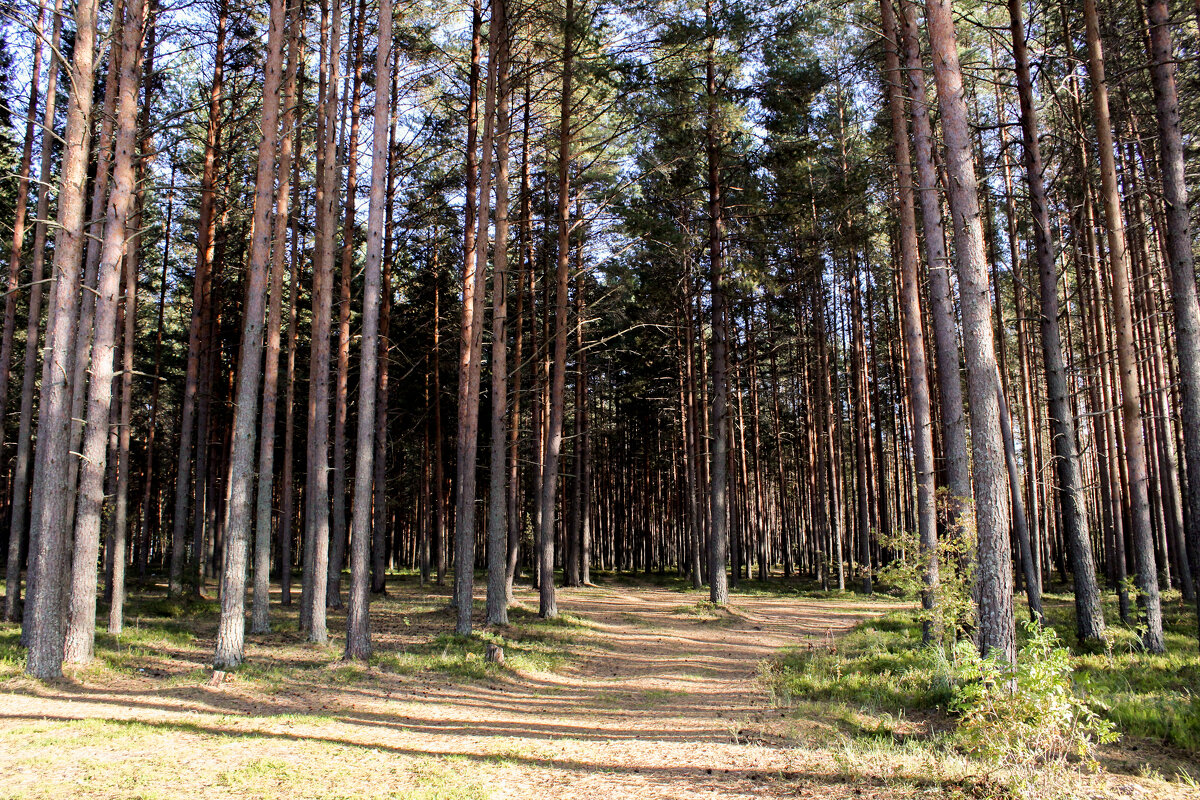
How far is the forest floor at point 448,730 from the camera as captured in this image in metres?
5.62

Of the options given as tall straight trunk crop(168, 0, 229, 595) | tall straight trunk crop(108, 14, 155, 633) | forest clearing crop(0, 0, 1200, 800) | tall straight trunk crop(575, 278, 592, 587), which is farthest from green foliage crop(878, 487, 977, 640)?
tall straight trunk crop(168, 0, 229, 595)

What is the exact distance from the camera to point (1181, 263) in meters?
8.98

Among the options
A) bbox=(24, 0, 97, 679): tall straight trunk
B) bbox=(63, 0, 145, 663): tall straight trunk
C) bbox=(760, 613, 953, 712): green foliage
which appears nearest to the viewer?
bbox=(760, 613, 953, 712): green foliage

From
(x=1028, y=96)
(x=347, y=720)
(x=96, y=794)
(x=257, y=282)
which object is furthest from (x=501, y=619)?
(x=1028, y=96)

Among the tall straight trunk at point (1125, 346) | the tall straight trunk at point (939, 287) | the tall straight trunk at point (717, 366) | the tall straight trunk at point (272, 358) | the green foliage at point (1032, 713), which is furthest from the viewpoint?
the tall straight trunk at point (717, 366)

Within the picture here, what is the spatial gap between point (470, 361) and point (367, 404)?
3.79 metres

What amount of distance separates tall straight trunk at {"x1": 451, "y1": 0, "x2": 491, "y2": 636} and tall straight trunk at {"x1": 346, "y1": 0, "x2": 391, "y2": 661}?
2668 mm

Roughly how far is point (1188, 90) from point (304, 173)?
20.9 m

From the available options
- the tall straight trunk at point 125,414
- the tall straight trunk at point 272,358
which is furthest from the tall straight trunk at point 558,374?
the tall straight trunk at point 125,414

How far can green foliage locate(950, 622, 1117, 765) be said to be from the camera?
502 cm

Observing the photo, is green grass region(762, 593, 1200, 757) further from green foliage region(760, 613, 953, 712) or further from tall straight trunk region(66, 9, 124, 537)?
tall straight trunk region(66, 9, 124, 537)

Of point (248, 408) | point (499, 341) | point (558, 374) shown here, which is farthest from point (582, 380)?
point (248, 408)

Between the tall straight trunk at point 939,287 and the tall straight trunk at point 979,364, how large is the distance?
3.52 ft

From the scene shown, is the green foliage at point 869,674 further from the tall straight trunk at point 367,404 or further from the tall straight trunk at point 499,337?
the tall straight trunk at point 367,404
